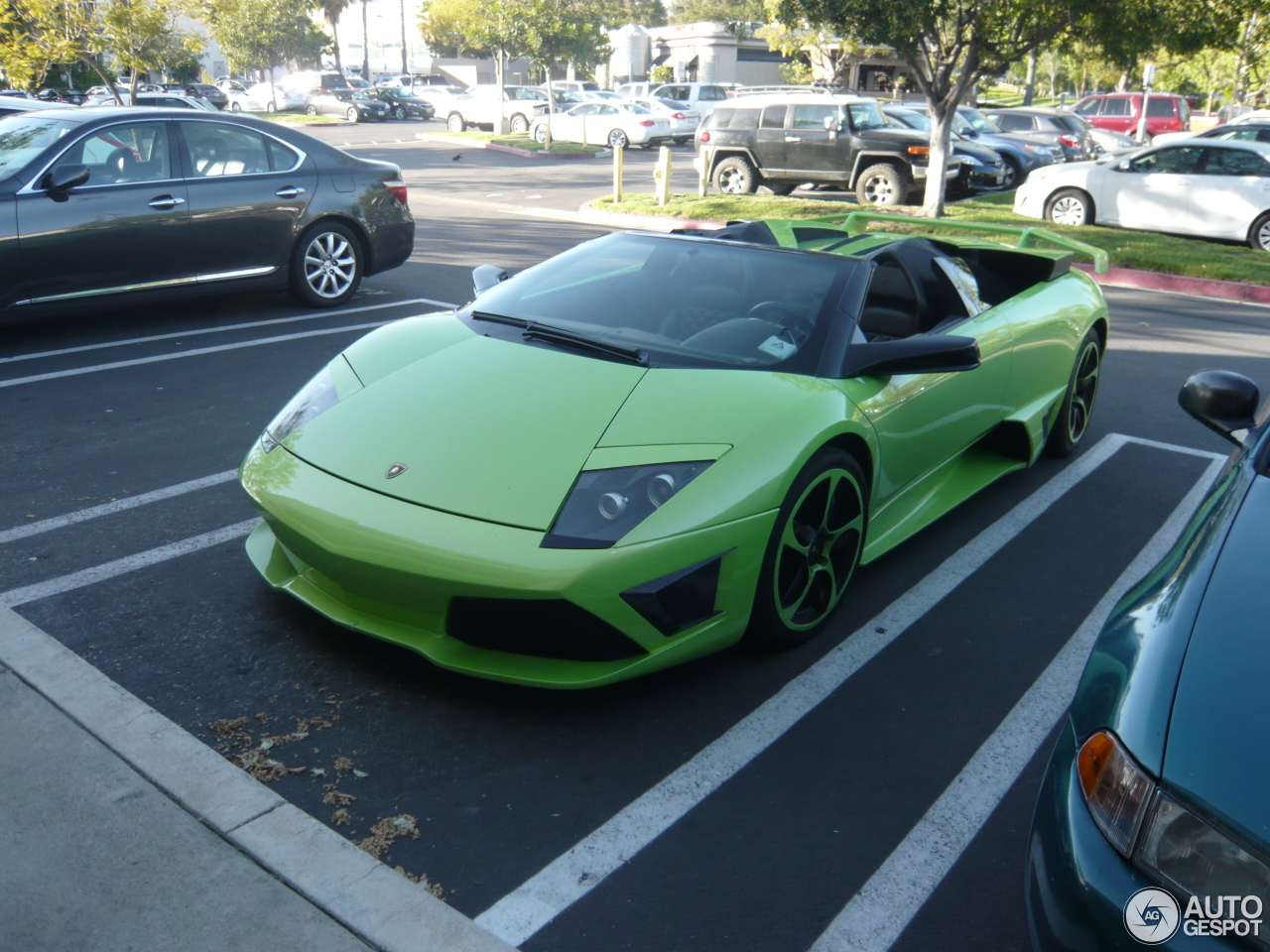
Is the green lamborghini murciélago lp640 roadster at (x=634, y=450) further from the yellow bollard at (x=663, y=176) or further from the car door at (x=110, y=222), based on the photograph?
the yellow bollard at (x=663, y=176)

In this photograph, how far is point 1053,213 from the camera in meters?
15.0

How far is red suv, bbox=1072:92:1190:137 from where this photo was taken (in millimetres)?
29625

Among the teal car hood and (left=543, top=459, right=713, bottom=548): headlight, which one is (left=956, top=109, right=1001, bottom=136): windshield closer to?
the teal car hood

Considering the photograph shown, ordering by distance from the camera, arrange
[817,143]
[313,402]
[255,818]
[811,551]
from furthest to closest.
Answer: [817,143] → [313,402] → [811,551] → [255,818]

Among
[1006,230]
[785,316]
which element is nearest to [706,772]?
[785,316]

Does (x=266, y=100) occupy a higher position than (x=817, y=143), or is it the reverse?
(x=266, y=100)

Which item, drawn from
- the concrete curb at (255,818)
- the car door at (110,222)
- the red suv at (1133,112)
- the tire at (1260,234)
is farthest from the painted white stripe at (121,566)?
the red suv at (1133,112)

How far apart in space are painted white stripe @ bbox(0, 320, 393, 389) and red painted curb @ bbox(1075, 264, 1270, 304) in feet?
26.3

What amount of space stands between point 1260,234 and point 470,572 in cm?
1408

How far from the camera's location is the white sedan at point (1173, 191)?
13641 millimetres

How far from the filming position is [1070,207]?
14906mm

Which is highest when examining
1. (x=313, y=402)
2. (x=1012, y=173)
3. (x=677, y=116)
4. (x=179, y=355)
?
(x=677, y=116)

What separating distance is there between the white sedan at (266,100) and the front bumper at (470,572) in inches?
2021

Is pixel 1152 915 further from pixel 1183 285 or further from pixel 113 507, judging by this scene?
pixel 1183 285
